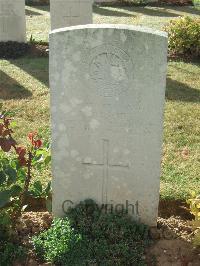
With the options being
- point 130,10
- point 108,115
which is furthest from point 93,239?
point 130,10

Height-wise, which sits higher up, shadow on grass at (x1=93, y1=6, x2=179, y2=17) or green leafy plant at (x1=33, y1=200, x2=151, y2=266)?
shadow on grass at (x1=93, y1=6, x2=179, y2=17)

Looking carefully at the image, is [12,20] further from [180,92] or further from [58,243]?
[58,243]

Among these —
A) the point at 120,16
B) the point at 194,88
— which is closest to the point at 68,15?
the point at 194,88

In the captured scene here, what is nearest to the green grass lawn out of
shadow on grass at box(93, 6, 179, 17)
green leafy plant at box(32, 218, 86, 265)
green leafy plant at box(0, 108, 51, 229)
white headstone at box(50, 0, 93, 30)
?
white headstone at box(50, 0, 93, 30)

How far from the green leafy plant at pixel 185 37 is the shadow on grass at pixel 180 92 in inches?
72.4

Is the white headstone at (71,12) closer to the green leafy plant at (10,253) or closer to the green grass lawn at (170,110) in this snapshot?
the green grass lawn at (170,110)

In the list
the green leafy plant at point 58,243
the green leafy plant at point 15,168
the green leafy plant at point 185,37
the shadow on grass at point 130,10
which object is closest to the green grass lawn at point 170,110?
the green leafy plant at point 185,37

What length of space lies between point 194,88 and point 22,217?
467cm

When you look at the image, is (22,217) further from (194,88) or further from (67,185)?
(194,88)

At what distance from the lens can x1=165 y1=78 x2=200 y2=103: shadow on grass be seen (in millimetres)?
7272

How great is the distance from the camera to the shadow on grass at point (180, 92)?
727 centimetres

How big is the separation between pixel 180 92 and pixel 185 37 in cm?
252

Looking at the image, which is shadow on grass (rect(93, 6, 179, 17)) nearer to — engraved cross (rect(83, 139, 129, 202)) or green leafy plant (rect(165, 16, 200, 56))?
green leafy plant (rect(165, 16, 200, 56))

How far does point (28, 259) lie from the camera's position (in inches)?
138
